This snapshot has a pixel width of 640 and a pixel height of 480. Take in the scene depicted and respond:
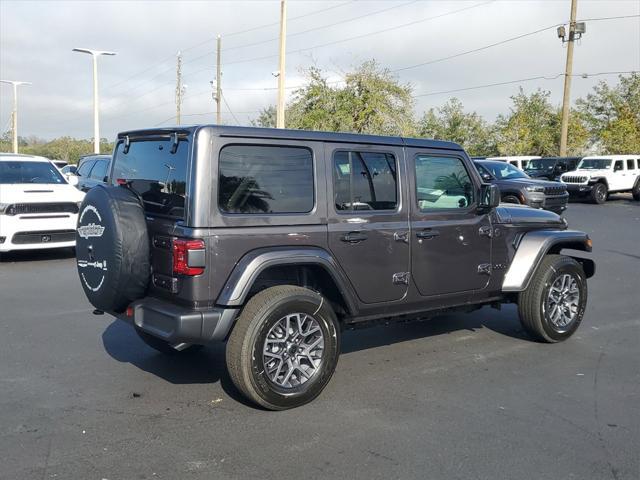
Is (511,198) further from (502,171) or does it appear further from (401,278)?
(401,278)

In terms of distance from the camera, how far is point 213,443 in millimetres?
4145

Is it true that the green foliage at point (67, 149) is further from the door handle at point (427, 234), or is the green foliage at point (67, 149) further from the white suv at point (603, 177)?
the door handle at point (427, 234)

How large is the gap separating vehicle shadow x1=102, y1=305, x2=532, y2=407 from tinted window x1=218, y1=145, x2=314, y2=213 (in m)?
1.44

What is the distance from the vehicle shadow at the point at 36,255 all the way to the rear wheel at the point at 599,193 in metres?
20.4

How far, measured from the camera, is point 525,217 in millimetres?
6426

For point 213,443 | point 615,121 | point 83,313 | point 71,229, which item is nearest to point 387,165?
point 213,443

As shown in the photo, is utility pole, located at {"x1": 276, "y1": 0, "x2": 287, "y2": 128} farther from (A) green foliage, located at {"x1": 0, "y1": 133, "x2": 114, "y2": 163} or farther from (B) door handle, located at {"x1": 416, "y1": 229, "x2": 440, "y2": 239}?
(A) green foliage, located at {"x1": 0, "y1": 133, "x2": 114, "y2": 163}

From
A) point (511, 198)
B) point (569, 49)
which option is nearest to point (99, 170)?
point (511, 198)

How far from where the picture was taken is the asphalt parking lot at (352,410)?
12.7 feet

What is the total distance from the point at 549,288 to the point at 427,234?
1.58 m

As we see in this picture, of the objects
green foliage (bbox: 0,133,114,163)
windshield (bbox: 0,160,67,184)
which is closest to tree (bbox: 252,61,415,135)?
windshield (bbox: 0,160,67,184)

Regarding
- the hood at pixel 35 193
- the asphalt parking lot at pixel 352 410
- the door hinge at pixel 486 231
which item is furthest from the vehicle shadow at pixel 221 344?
the hood at pixel 35 193

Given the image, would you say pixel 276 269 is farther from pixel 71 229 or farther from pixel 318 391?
pixel 71 229

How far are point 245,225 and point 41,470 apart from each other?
1.92 meters
